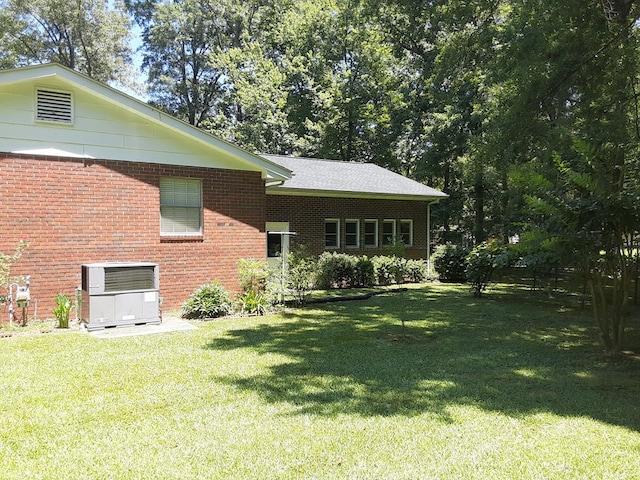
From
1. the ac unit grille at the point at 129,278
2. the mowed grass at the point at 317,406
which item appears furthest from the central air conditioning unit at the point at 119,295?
the mowed grass at the point at 317,406

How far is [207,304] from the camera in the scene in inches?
390

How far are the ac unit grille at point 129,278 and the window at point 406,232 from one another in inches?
479

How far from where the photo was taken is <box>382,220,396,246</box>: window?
18906 millimetres

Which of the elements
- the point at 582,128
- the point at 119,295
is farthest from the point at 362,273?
the point at 119,295

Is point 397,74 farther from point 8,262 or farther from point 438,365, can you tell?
point 438,365

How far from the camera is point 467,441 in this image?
3994 mm

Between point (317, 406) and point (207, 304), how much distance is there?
564cm

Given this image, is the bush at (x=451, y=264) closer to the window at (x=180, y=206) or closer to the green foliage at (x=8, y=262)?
the window at (x=180, y=206)

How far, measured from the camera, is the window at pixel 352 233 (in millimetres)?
18109

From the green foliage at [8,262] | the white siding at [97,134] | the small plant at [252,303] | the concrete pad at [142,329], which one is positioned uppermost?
the white siding at [97,134]

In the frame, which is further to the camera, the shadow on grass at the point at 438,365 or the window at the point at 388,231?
the window at the point at 388,231

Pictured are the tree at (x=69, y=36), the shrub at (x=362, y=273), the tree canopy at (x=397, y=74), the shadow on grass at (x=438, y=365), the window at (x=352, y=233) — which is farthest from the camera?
the tree at (x=69, y=36)

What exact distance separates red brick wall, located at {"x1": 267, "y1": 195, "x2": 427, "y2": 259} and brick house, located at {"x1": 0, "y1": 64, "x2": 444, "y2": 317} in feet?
14.2

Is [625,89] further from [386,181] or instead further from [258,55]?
[258,55]
